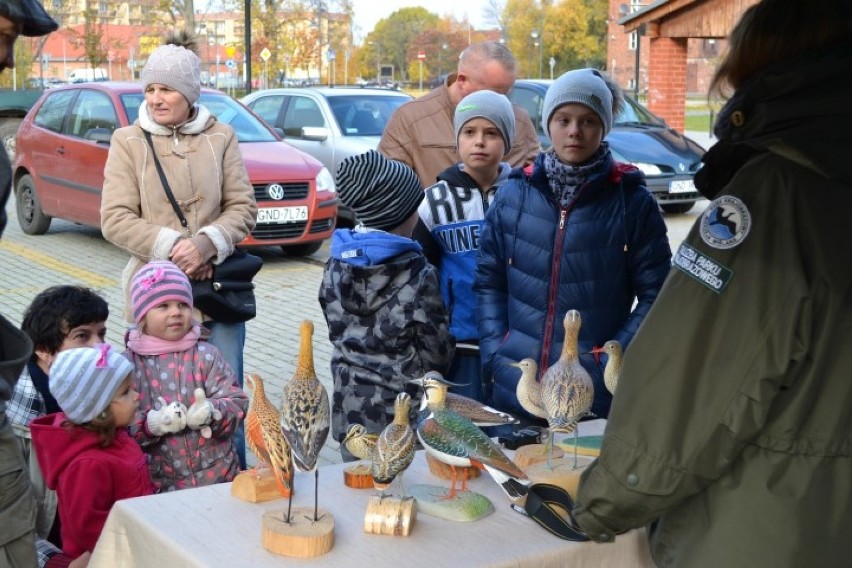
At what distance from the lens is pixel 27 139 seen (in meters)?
11.9

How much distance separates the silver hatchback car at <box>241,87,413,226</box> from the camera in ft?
40.4

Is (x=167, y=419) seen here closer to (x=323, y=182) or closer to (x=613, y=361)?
(x=613, y=361)

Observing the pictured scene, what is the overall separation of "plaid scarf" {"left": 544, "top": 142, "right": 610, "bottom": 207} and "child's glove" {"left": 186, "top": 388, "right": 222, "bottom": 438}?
4.44 feet

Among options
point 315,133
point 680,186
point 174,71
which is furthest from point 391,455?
point 680,186

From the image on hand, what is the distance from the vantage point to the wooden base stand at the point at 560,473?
2.85 metres

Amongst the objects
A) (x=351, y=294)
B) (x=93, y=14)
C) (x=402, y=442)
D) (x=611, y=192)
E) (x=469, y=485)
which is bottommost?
(x=469, y=485)

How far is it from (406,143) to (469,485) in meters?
2.53

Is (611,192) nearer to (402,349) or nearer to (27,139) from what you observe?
(402,349)

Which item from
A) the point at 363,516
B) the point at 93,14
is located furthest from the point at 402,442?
the point at 93,14

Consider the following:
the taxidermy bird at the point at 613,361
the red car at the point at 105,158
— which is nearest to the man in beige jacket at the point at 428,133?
the taxidermy bird at the point at 613,361

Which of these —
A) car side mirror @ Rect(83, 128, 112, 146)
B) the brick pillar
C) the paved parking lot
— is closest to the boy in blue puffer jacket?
the paved parking lot

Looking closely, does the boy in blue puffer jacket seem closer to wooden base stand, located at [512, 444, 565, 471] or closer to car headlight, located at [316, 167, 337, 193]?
wooden base stand, located at [512, 444, 565, 471]

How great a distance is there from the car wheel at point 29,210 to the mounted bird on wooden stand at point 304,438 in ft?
34.5

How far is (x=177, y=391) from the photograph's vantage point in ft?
12.0
